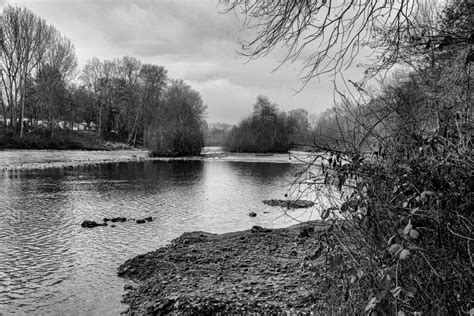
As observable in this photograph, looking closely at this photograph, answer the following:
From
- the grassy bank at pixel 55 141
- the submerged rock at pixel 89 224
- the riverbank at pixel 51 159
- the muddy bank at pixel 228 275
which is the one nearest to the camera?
the muddy bank at pixel 228 275

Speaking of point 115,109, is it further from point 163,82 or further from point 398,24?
point 398,24

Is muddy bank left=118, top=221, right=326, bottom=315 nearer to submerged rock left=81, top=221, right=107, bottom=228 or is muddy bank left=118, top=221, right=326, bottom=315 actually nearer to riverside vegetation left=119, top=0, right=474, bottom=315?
riverside vegetation left=119, top=0, right=474, bottom=315

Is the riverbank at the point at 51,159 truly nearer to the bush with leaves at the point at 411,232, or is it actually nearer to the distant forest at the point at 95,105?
the distant forest at the point at 95,105

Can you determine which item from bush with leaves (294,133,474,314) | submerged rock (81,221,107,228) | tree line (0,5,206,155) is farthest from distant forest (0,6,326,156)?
bush with leaves (294,133,474,314)

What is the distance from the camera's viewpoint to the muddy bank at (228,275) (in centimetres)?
620

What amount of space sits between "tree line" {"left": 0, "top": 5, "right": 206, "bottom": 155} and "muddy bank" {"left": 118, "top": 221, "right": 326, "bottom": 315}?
167ft

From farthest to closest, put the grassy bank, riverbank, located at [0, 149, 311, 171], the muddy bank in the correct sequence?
1. the grassy bank
2. riverbank, located at [0, 149, 311, 171]
3. the muddy bank

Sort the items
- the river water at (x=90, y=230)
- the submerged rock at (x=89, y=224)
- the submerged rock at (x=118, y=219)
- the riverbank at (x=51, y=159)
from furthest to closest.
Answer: the riverbank at (x=51, y=159)
the submerged rock at (x=118, y=219)
the submerged rock at (x=89, y=224)
the river water at (x=90, y=230)

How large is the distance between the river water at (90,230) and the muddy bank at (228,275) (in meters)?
0.66

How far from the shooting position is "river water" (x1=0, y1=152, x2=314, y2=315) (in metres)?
7.71

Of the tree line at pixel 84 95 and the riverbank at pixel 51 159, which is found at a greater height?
the tree line at pixel 84 95

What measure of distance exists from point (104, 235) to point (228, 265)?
558 centimetres

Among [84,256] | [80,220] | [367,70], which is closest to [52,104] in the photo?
[80,220]

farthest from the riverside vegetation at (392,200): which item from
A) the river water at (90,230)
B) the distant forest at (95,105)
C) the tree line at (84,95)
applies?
the tree line at (84,95)
